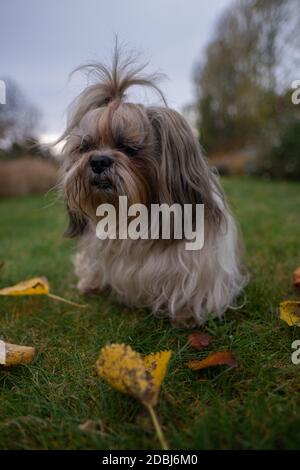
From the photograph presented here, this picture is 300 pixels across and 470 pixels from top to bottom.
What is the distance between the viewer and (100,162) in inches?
79.7

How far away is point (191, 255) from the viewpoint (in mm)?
2211

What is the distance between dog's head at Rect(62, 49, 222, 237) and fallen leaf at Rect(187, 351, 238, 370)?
31.2 inches

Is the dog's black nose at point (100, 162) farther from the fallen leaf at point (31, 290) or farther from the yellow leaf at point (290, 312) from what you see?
the yellow leaf at point (290, 312)

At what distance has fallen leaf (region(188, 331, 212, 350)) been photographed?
1873 millimetres

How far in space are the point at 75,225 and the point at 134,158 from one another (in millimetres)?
654

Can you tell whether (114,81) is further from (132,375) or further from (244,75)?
(244,75)

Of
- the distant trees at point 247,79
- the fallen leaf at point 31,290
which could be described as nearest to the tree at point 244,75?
the distant trees at point 247,79

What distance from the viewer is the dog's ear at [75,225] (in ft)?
8.01

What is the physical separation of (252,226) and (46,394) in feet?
11.7

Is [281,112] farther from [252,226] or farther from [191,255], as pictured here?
[191,255]

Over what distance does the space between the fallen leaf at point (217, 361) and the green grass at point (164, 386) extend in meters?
0.04
